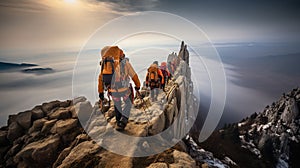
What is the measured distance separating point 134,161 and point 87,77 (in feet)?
16.5

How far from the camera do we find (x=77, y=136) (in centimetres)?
1001

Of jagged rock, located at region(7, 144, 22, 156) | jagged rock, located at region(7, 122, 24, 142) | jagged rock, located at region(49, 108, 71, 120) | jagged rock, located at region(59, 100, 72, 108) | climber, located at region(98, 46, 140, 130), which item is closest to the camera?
climber, located at region(98, 46, 140, 130)

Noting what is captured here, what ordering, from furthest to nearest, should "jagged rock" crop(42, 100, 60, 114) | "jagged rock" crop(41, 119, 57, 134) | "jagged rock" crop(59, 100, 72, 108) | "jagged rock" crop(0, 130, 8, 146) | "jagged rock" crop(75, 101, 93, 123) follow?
"jagged rock" crop(59, 100, 72, 108) < "jagged rock" crop(42, 100, 60, 114) < "jagged rock" crop(75, 101, 93, 123) < "jagged rock" crop(0, 130, 8, 146) < "jagged rock" crop(41, 119, 57, 134)

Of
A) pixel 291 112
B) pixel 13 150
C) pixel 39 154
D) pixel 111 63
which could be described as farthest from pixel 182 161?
pixel 291 112

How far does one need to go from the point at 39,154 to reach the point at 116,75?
8430mm

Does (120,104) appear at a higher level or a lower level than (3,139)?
higher

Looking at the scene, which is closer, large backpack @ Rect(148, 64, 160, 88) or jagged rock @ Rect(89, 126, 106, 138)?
jagged rock @ Rect(89, 126, 106, 138)

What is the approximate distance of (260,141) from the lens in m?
98.0

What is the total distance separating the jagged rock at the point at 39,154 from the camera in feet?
30.5

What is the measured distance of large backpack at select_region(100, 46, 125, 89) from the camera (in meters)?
6.31

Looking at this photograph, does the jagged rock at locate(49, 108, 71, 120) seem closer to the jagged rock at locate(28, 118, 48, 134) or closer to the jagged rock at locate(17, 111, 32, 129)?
the jagged rock at locate(28, 118, 48, 134)

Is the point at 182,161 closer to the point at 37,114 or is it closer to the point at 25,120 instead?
the point at 37,114

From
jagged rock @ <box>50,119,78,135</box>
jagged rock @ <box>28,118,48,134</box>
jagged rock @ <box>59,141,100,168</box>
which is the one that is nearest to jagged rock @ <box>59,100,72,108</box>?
jagged rock @ <box>28,118,48,134</box>

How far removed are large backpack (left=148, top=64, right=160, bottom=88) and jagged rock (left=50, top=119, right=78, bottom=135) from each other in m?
7.55
